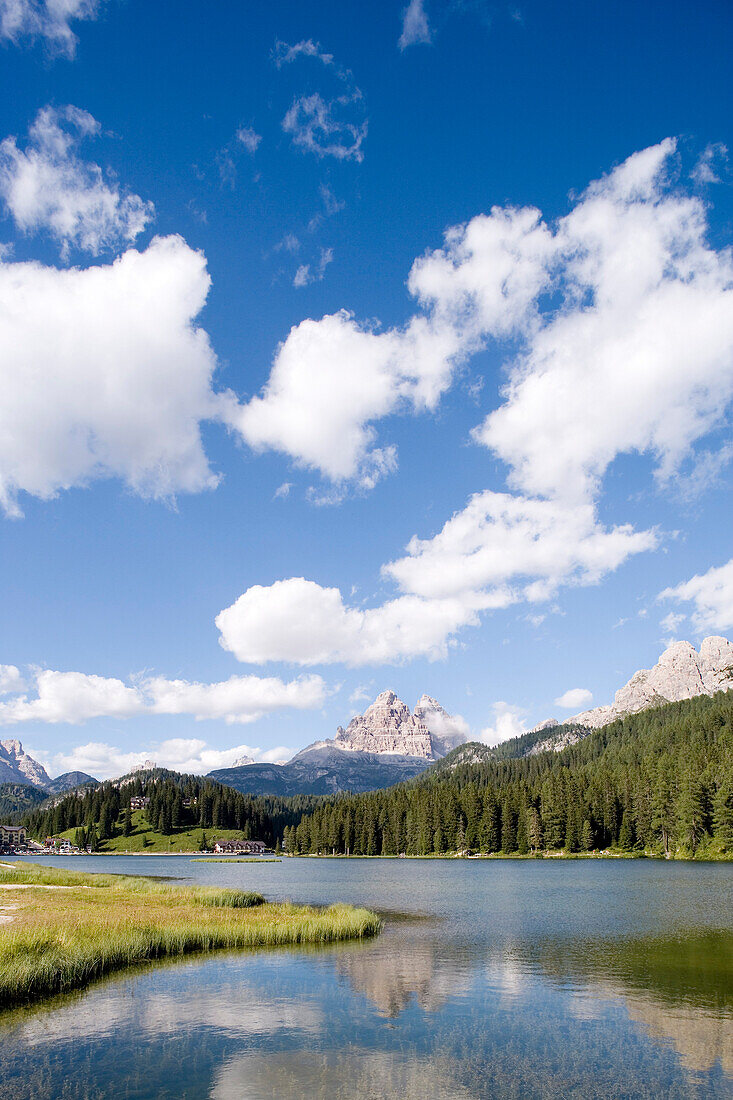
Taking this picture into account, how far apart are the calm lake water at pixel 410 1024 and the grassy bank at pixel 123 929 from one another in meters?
2.13

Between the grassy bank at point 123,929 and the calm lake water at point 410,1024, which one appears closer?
the calm lake water at point 410,1024

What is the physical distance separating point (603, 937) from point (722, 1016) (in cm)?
2307

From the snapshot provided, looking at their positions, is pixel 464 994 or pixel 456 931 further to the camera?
pixel 456 931

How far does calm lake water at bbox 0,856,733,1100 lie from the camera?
23.2 metres

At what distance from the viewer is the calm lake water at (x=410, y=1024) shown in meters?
23.2

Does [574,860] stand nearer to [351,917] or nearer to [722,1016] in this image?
[351,917]

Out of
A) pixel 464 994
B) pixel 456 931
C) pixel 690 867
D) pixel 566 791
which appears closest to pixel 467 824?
pixel 566 791

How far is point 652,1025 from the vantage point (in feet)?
97.3

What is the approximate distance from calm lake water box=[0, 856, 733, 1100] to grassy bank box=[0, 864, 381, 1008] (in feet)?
6.98

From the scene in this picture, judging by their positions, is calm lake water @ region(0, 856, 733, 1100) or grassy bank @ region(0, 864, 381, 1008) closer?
calm lake water @ region(0, 856, 733, 1100)

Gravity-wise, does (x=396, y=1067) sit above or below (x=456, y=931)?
above

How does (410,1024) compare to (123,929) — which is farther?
(123,929)

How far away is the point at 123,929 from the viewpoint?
149 feet

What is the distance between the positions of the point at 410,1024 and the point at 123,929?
24761 millimetres
